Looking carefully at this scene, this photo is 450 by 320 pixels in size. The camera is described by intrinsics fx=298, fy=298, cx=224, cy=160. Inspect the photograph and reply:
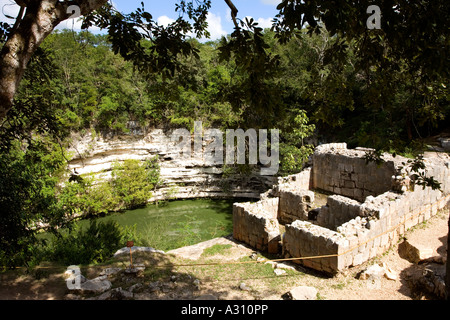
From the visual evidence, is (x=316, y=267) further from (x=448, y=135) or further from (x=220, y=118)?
(x=220, y=118)

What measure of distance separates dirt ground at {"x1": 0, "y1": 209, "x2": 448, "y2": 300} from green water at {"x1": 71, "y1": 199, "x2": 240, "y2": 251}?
15.7ft

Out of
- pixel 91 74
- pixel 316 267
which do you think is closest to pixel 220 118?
pixel 91 74

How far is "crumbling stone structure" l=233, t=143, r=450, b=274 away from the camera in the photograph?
722cm

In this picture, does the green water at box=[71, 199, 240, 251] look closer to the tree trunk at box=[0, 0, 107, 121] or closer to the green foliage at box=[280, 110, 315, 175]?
the green foliage at box=[280, 110, 315, 175]

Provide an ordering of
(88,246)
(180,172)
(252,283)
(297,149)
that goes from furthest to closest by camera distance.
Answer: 1. (180,172)
2. (297,149)
3. (88,246)
4. (252,283)

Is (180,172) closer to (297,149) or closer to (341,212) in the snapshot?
(297,149)

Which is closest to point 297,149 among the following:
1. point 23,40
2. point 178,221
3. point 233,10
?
point 178,221

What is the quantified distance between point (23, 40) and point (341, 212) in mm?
8893

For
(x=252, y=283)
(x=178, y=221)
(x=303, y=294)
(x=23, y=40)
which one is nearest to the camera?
(x=23, y=40)

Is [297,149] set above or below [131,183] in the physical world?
above

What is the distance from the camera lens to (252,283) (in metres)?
6.86

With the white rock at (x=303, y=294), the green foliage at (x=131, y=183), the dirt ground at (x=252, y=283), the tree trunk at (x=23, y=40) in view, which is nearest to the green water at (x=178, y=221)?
the green foliage at (x=131, y=183)

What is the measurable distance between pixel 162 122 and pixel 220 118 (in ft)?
13.6

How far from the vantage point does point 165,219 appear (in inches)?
668
